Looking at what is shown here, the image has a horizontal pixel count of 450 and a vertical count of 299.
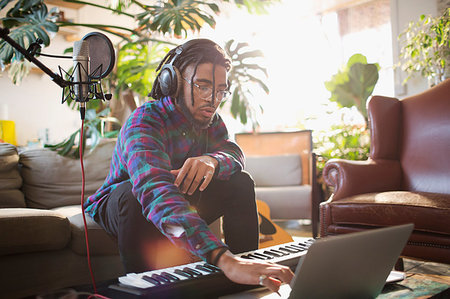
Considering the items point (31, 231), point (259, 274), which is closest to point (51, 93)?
point (31, 231)

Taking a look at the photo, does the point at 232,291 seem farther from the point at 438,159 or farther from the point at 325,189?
the point at 325,189

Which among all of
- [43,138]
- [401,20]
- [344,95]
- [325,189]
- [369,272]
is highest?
[401,20]

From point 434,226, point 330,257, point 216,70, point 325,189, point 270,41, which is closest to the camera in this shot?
point 330,257

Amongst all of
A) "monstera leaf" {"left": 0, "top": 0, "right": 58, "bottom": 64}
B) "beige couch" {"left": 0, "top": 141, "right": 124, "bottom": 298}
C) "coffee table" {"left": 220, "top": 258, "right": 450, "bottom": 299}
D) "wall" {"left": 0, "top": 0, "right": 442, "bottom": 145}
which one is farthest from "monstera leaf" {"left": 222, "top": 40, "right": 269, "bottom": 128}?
"wall" {"left": 0, "top": 0, "right": 442, "bottom": 145}

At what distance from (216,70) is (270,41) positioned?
214 inches

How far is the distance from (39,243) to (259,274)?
4.09 ft

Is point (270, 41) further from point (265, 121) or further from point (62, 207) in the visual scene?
point (62, 207)

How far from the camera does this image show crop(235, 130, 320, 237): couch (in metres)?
3.14

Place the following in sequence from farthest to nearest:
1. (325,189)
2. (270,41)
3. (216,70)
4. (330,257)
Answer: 1. (270,41)
2. (325,189)
3. (216,70)
4. (330,257)

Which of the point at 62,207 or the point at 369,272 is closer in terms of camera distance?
the point at 369,272

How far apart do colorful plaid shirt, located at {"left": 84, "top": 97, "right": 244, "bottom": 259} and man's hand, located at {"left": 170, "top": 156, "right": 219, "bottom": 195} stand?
0.15ft

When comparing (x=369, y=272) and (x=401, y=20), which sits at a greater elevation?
(x=401, y=20)

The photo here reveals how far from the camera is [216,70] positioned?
1124 mm

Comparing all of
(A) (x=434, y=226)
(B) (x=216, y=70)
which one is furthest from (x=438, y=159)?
(B) (x=216, y=70)
